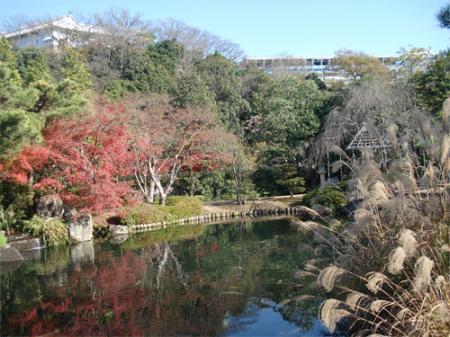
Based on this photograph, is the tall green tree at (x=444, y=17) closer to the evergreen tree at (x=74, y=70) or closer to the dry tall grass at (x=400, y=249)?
the dry tall grass at (x=400, y=249)

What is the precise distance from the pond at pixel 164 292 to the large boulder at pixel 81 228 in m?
1.40

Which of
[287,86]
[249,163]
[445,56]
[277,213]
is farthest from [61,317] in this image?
[287,86]

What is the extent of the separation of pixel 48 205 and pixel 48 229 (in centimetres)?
86

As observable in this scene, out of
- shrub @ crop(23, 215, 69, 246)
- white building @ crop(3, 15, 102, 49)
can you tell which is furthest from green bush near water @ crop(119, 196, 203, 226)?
white building @ crop(3, 15, 102, 49)

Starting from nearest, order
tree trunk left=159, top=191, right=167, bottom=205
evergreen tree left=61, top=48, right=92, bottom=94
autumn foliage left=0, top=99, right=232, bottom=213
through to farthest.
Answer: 1. autumn foliage left=0, top=99, right=232, bottom=213
2. tree trunk left=159, top=191, right=167, bottom=205
3. evergreen tree left=61, top=48, right=92, bottom=94

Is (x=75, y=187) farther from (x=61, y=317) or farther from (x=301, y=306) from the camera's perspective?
(x=301, y=306)

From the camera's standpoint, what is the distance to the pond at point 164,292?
16.2 feet

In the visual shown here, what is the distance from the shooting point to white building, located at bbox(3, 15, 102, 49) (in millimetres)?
27859

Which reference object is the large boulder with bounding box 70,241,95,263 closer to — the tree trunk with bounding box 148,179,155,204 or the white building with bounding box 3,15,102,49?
the tree trunk with bounding box 148,179,155,204

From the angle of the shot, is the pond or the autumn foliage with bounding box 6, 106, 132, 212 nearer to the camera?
the pond

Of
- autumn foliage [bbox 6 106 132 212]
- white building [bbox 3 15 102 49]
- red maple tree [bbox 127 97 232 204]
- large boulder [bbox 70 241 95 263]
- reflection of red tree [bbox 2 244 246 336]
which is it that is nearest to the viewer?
reflection of red tree [bbox 2 244 246 336]

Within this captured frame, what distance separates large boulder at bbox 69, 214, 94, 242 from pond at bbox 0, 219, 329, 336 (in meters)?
1.40

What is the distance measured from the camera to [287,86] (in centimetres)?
2177

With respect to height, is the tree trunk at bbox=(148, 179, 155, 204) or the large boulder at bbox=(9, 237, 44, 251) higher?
the tree trunk at bbox=(148, 179, 155, 204)
